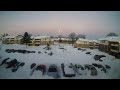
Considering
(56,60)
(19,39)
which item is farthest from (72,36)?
(19,39)

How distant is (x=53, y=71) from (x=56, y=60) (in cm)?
30

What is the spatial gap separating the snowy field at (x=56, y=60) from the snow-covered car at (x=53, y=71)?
77mm

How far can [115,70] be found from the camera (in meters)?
4.08

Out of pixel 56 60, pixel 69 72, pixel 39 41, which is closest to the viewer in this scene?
pixel 69 72

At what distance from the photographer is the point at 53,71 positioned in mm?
4043

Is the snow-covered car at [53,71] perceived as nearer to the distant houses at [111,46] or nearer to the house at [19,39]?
the house at [19,39]

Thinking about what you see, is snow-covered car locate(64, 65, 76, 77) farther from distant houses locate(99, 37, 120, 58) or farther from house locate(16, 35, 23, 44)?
house locate(16, 35, 23, 44)

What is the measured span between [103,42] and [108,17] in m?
0.68

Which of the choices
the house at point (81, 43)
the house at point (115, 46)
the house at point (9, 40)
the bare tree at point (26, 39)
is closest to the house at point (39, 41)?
the bare tree at point (26, 39)

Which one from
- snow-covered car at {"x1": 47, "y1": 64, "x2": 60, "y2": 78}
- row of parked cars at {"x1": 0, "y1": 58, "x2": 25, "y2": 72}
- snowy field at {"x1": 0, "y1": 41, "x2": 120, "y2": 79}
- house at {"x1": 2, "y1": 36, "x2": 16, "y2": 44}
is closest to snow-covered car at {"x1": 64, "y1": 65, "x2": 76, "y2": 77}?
snowy field at {"x1": 0, "y1": 41, "x2": 120, "y2": 79}

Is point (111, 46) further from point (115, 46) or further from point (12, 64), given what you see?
point (12, 64)

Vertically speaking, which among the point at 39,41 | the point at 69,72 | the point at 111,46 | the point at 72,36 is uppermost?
the point at 72,36

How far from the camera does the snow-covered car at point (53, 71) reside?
4000 mm
